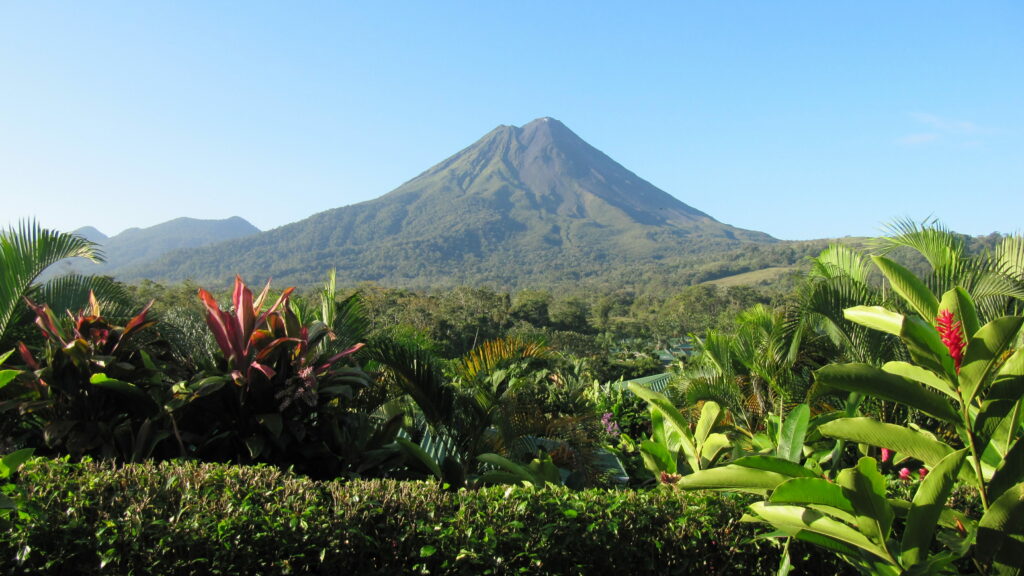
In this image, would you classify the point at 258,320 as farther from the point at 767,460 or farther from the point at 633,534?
the point at 767,460

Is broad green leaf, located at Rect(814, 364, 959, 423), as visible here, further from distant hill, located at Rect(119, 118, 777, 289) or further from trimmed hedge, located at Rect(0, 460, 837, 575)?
distant hill, located at Rect(119, 118, 777, 289)

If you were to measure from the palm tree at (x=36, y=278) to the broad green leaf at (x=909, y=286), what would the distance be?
15.0 ft

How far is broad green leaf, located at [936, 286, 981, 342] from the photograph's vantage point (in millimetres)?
1779

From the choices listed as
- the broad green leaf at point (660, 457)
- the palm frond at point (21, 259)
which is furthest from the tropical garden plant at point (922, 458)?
the palm frond at point (21, 259)

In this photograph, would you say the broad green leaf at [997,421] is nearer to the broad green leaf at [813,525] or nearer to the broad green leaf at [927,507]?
the broad green leaf at [927,507]

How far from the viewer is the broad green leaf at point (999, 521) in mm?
1754

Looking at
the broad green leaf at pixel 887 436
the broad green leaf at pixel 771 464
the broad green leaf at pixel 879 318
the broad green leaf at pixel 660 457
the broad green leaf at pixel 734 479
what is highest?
the broad green leaf at pixel 879 318

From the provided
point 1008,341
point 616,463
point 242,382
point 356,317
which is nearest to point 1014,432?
point 1008,341

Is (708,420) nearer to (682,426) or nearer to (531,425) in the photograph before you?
(682,426)

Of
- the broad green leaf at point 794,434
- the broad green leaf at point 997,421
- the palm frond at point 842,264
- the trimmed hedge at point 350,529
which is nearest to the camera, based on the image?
the broad green leaf at point 997,421

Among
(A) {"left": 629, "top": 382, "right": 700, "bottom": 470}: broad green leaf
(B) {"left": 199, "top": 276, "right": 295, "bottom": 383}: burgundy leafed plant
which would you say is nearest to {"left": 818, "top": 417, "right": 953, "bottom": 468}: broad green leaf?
(A) {"left": 629, "top": 382, "right": 700, "bottom": 470}: broad green leaf

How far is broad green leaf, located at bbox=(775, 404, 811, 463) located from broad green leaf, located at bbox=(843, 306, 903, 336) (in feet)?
2.57

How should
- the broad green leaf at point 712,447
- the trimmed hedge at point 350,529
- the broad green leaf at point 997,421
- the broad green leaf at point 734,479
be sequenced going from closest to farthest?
the broad green leaf at point 997,421 → the broad green leaf at point 734,479 → the trimmed hedge at point 350,529 → the broad green leaf at point 712,447

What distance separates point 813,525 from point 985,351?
680 mm
